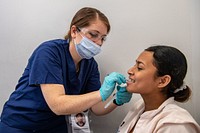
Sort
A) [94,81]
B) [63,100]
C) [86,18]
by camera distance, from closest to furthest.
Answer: [63,100] < [86,18] < [94,81]

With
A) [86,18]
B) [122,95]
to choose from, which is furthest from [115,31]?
[122,95]

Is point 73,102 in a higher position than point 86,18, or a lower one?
lower

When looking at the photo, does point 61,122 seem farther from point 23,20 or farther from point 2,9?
point 2,9

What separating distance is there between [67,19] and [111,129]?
0.90 meters

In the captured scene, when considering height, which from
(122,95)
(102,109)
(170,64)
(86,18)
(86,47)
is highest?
(86,18)

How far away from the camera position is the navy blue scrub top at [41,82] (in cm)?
131

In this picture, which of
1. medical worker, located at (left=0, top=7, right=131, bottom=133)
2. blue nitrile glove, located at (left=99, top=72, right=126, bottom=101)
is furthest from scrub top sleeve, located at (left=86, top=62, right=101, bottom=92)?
blue nitrile glove, located at (left=99, top=72, right=126, bottom=101)

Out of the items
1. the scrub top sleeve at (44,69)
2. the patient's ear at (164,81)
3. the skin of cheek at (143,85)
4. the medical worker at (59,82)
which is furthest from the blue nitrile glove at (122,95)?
the scrub top sleeve at (44,69)

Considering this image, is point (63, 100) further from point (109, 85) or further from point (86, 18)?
point (86, 18)

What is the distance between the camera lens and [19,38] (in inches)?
71.0

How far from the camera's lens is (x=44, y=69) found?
1.29 meters

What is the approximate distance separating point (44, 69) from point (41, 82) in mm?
73

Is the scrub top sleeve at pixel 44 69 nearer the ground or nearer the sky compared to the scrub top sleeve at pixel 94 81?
nearer the sky

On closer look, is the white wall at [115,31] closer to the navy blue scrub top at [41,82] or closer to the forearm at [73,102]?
the navy blue scrub top at [41,82]
